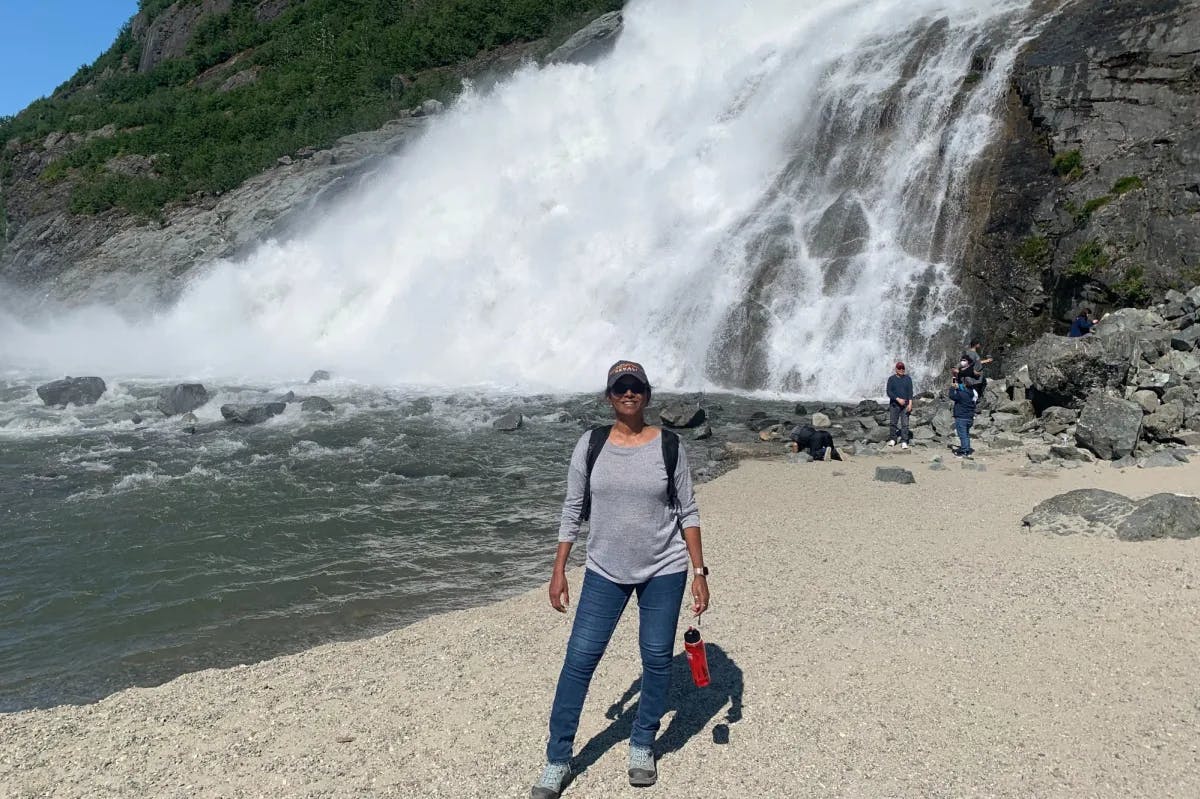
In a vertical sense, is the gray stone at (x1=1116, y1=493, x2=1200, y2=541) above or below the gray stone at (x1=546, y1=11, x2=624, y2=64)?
below

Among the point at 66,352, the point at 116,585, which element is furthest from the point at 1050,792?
the point at 66,352

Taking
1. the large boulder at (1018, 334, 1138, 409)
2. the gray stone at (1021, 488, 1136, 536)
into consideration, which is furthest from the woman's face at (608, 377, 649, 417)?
the large boulder at (1018, 334, 1138, 409)

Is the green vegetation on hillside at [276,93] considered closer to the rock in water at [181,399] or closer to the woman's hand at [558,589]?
the rock in water at [181,399]

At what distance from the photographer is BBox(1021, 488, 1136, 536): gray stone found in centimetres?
834

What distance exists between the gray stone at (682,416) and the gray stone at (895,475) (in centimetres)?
546

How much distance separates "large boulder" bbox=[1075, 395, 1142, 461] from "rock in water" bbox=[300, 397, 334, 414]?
15.4 meters

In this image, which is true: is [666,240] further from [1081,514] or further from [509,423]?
[1081,514]

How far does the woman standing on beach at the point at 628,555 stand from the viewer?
4.32m

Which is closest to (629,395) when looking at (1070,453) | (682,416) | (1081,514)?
(1081,514)

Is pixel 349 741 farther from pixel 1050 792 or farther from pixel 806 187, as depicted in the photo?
pixel 806 187

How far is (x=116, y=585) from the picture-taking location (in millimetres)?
9258

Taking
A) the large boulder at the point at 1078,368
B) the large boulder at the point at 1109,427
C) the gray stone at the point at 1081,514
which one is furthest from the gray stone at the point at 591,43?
the gray stone at the point at 1081,514

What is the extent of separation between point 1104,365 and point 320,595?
42.1 ft

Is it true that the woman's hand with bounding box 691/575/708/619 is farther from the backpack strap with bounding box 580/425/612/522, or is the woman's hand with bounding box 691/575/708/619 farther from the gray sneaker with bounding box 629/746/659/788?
the gray sneaker with bounding box 629/746/659/788
